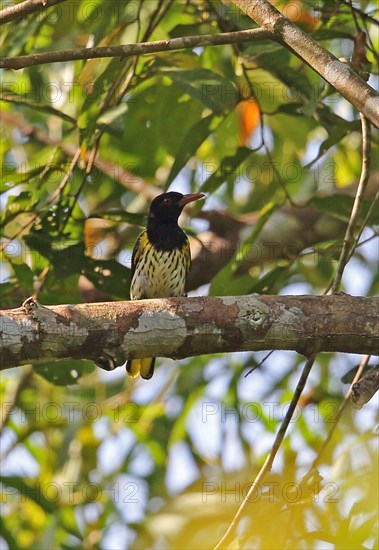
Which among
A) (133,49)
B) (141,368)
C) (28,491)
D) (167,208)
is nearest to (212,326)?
(133,49)

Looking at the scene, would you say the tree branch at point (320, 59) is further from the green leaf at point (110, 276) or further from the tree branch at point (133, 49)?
the green leaf at point (110, 276)

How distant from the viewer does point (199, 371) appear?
685cm

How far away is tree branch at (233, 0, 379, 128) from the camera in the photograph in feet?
12.4

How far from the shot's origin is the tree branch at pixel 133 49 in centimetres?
404

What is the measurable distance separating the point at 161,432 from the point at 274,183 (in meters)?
1.90

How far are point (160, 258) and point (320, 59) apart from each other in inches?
93.9

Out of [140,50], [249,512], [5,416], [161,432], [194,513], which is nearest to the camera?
[249,512]

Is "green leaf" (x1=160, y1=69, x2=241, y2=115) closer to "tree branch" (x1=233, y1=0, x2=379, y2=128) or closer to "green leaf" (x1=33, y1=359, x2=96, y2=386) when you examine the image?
"tree branch" (x1=233, y1=0, x2=379, y2=128)

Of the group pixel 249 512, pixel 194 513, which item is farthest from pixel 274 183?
pixel 249 512

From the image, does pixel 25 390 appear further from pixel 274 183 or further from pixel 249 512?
pixel 249 512

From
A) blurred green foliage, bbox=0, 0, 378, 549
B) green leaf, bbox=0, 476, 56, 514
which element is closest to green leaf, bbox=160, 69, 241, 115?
blurred green foliage, bbox=0, 0, 378, 549

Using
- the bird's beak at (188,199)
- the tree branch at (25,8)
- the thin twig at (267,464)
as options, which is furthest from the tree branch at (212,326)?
the bird's beak at (188,199)

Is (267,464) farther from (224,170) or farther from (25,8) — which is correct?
(25,8)

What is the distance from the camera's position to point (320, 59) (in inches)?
153
